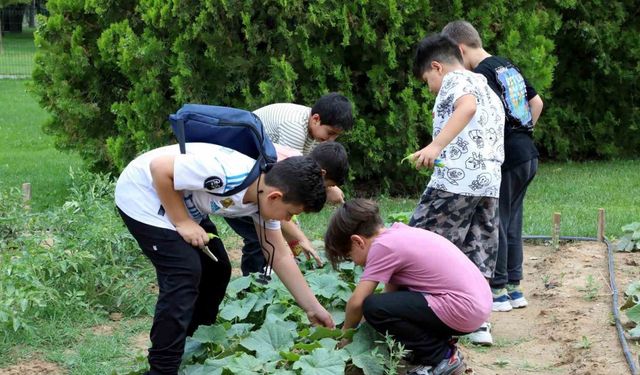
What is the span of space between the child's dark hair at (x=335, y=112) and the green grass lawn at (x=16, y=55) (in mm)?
24523

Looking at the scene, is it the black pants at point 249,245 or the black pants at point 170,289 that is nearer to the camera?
the black pants at point 170,289

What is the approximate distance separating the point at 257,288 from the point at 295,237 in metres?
0.39

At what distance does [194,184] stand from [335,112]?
65.0 inches

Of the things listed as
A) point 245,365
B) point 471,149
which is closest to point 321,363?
point 245,365

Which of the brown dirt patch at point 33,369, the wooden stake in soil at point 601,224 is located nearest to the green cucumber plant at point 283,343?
the brown dirt patch at point 33,369

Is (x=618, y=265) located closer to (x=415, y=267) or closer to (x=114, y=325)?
(x=415, y=267)

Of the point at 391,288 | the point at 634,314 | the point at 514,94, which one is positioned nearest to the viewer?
the point at 391,288

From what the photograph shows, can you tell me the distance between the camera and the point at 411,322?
407cm

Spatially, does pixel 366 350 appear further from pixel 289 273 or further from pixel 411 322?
pixel 289 273

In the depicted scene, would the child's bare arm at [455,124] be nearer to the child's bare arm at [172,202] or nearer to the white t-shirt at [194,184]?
the white t-shirt at [194,184]

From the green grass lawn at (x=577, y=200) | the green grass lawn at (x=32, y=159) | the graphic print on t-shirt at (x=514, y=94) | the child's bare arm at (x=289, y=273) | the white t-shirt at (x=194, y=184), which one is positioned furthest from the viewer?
the green grass lawn at (x=32, y=159)

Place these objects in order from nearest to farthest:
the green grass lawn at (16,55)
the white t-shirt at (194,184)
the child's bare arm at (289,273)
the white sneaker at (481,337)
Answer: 1. the white t-shirt at (194,184)
2. the child's bare arm at (289,273)
3. the white sneaker at (481,337)
4. the green grass lawn at (16,55)

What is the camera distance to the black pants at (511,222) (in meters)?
5.39

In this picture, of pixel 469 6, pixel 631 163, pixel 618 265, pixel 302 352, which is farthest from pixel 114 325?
pixel 631 163
